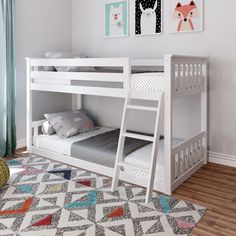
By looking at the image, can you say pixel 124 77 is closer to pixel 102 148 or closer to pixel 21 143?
pixel 102 148

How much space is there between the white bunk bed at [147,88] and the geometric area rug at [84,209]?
223mm

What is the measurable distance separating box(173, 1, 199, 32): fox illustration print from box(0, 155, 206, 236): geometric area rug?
1.89 meters

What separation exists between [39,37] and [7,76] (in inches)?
32.1

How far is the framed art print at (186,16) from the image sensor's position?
319 centimetres

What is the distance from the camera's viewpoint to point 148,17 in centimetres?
355

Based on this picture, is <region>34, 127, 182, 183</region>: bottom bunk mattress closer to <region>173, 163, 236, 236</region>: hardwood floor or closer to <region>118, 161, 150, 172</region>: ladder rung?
<region>118, 161, 150, 172</region>: ladder rung

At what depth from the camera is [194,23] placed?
10.6ft

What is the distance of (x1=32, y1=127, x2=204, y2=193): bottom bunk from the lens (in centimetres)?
260

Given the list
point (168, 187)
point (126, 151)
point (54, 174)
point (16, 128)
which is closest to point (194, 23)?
point (126, 151)

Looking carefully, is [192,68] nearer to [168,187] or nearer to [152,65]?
[152,65]

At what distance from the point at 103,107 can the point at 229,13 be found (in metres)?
2.00

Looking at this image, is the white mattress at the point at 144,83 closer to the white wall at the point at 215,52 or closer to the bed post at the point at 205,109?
the bed post at the point at 205,109

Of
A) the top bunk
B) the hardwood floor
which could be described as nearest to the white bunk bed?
the top bunk

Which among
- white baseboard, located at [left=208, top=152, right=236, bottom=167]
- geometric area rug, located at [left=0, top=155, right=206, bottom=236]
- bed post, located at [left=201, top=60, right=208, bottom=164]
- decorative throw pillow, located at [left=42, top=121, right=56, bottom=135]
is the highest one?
bed post, located at [left=201, top=60, right=208, bottom=164]
